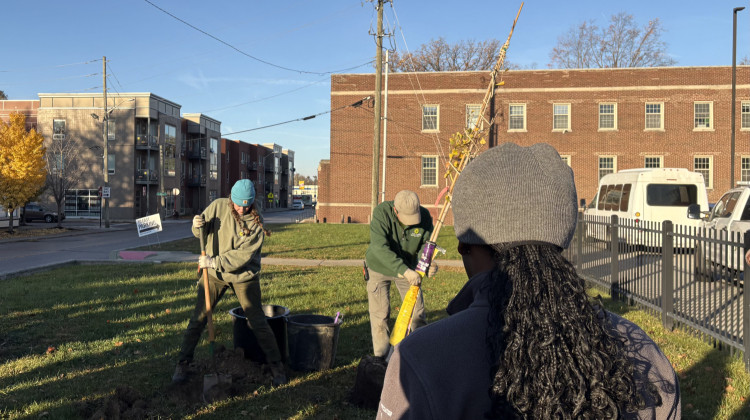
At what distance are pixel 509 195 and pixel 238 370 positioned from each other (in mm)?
4988

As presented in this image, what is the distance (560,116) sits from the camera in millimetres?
35906

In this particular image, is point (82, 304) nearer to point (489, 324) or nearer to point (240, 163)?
point (489, 324)

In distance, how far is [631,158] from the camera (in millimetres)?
35281

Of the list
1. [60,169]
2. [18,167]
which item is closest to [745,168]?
[18,167]

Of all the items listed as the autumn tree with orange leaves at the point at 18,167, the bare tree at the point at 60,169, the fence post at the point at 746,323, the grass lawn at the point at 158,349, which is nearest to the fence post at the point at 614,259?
the grass lawn at the point at 158,349

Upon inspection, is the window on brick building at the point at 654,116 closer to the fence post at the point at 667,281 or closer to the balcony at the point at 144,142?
the fence post at the point at 667,281

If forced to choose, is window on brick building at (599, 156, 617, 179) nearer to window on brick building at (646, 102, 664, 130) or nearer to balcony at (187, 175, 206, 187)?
window on brick building at (646, 102, 664, 130)

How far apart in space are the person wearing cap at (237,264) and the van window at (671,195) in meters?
14.9

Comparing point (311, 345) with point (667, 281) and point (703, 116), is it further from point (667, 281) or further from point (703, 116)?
point (703, 116)

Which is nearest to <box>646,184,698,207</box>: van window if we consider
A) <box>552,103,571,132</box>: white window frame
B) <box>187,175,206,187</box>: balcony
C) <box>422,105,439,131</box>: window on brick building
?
<box>552,103,571,132</box>: white window frame

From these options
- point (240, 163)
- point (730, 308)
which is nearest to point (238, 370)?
point (730, 308)

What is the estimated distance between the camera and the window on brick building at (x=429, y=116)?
1463 inches

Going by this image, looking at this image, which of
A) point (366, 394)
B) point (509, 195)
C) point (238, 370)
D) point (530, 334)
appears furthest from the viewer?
point (238, 370)

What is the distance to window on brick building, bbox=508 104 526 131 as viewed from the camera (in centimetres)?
3612
